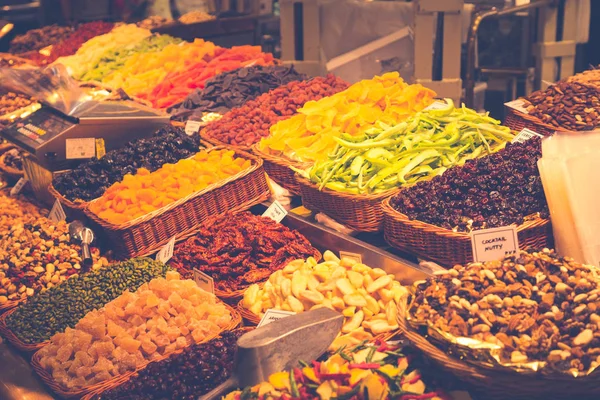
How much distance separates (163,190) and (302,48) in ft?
8.44

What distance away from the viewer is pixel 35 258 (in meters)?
3.33

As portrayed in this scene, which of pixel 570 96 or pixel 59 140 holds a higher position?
pixel 570 96

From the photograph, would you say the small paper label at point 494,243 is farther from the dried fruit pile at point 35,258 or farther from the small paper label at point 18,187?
the small paper label at point 18,187

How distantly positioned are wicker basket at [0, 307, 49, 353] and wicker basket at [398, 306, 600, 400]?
5.23 ft

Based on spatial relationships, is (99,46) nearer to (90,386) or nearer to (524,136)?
(524,136)

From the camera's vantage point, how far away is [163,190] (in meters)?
3.45

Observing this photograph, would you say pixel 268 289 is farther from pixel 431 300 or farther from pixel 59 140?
pixel 59 140

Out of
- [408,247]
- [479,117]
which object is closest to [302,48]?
[479,117]

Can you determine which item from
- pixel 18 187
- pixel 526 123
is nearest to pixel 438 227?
pixel 526 123

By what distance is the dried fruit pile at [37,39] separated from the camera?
7965mm

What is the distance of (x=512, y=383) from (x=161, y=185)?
2.09m

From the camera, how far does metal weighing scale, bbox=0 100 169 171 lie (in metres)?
3.98

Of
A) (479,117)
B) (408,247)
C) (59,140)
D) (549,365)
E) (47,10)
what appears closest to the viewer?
(549,365)

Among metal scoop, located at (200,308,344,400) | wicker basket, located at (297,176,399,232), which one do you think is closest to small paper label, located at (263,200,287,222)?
wicker basket, located at (297,176,399,232)
